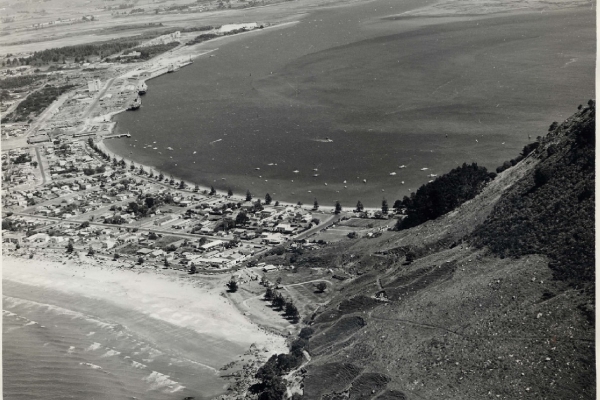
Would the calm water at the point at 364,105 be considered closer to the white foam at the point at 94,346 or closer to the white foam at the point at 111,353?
the white foam at the point at 94,346

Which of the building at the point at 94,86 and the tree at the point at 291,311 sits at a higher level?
the building at the point at 94,86

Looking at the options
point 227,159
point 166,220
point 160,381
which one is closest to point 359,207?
point 166,220

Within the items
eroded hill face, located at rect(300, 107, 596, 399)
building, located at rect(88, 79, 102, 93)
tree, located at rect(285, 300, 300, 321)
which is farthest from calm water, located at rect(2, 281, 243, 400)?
building, located at rect(88, 79, 102, 93)

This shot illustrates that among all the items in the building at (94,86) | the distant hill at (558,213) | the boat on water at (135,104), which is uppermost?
the distant hill at (558,213)

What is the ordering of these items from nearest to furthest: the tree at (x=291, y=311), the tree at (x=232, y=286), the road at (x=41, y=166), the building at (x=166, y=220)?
the tree at (x=291, y=311)
the tree at (x=232, y=286)
the building at (x=166, y=220)
the road at (x=41, y=166)

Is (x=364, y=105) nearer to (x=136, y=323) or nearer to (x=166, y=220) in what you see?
(x=166, y=220)

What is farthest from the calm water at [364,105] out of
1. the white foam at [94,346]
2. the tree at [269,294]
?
the white foam at [94,346]

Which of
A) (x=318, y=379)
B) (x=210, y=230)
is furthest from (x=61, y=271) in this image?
(x=318, y=379)

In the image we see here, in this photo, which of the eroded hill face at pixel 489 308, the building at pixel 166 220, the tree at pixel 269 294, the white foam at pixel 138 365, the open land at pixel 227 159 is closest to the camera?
Answer: the eroded hill face at pixel 489 308
